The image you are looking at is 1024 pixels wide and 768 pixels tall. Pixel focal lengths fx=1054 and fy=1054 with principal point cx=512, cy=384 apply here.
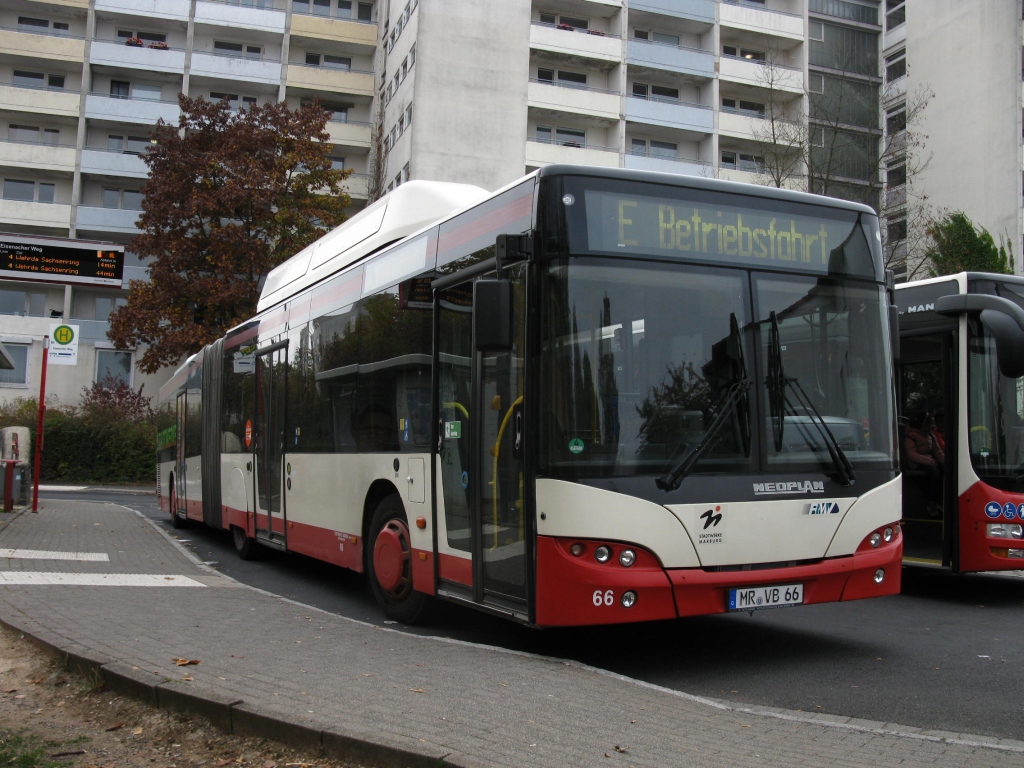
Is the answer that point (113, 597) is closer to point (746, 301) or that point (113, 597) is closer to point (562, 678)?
point (562, 678)

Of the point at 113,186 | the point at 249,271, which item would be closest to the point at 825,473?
the point at 249,271

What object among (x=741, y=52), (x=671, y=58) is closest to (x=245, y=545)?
(x=671, y=58)

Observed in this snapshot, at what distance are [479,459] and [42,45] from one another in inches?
2011

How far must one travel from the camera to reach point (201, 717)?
5.34m

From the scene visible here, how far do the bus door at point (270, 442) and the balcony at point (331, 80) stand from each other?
4214cm

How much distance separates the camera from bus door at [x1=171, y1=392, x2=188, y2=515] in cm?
1838

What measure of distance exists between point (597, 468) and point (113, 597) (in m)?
4.84

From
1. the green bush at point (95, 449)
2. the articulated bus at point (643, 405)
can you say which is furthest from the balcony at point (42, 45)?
the articulated bus at point (643, 405)

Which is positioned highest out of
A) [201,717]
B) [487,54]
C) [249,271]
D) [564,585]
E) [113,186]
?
[487,54]

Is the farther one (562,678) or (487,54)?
(487,54)

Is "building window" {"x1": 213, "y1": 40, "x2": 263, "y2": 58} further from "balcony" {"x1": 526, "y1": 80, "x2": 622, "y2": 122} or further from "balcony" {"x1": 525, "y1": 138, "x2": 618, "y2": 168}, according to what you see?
"balcony" {"x1": 525, "y1": 138, "x2": 618, "y2": 168}

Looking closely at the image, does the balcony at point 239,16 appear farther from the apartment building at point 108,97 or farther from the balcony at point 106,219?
the balcony at point 106,219

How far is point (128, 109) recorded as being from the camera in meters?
50.4

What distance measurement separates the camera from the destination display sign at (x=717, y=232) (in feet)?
21.9
